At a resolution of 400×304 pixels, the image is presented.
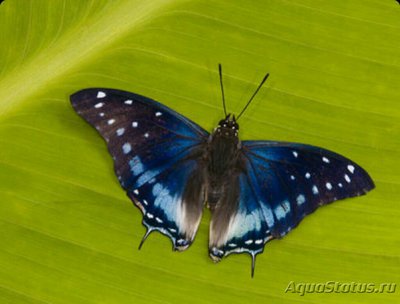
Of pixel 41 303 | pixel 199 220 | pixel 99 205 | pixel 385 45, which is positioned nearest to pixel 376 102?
pixel 385 45

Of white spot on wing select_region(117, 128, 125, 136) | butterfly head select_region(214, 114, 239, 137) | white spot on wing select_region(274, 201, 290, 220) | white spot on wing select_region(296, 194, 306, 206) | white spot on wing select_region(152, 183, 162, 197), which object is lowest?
white spot on wing select_region(152, 183, 162, 197)

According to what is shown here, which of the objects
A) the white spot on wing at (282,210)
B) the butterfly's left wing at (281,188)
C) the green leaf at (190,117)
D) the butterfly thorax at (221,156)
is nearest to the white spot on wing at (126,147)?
the green leaf at (190,117)

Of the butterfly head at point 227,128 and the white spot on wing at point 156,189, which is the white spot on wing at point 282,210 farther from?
the white spot on wing at point 156,189

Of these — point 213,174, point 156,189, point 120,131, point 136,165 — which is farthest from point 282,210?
point 120,131

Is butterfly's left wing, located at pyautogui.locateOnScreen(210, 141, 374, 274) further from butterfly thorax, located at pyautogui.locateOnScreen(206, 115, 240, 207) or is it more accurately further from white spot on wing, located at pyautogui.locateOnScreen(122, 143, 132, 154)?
white spot on wing, located at pyautogui.locateOnScreen(122, 143, 132, 154)

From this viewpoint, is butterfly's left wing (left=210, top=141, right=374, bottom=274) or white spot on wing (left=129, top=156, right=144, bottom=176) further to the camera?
white spot on wing (left=129, top=156, right=144, bottom=176)

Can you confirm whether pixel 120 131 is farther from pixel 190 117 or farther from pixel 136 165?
pixel 190 117

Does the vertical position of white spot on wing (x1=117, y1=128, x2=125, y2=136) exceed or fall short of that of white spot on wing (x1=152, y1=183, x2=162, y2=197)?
it exceeds it

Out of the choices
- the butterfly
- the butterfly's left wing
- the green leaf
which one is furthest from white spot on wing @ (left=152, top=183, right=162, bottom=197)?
the butterfly's left wing

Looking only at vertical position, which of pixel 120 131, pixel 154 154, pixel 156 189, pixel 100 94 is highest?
pixel 100 94
